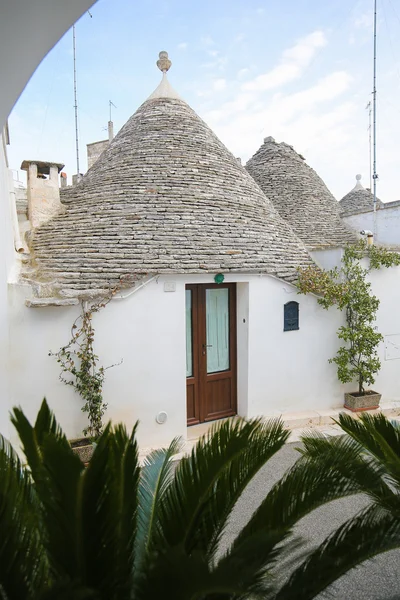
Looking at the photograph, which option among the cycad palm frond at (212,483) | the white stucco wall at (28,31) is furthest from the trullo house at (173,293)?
the cycad palm frond at (212,483)

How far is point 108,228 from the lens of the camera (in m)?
7.97

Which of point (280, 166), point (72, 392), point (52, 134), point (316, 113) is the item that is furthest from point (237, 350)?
point (52, 134)

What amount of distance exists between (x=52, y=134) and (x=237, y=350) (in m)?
11.6

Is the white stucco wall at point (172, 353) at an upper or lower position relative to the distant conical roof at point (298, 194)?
lower

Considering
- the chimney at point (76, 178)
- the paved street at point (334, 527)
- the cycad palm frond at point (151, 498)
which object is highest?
the chimney at point (76, 178)

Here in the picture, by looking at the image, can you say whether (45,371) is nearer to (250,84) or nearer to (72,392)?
(72,392)

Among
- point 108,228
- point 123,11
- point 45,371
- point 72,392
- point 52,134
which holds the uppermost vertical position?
point 52,134

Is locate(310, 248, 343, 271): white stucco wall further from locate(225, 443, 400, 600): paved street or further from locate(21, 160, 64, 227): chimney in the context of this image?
locate(21, 160, 64, 227): chimney

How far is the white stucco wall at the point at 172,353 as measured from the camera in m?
6.41

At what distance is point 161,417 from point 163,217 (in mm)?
4272

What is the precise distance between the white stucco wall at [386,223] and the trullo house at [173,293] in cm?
354

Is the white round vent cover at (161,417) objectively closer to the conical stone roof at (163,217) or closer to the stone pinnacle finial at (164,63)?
the conical stone roof at (163,217)

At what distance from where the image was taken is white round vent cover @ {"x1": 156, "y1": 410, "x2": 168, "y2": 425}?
23.5 ft

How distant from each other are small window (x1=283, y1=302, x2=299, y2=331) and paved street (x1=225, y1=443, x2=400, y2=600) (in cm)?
248
